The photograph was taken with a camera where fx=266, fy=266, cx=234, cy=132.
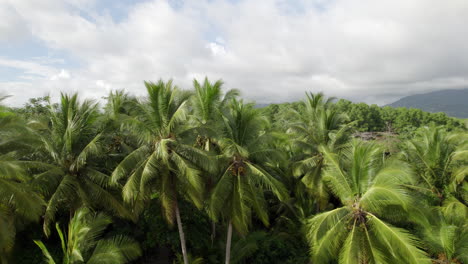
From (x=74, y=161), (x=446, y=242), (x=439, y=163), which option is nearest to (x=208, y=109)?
(x=74, y=161)

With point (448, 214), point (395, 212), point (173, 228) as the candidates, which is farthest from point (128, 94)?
point (448, 214)

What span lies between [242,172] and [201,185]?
195cm

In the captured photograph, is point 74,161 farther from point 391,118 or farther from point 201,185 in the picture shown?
point 391,118

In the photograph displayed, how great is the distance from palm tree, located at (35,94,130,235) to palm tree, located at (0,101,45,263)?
0.88m

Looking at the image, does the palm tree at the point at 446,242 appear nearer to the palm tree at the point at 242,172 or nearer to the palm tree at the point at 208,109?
the palm tree at the point at 242,172

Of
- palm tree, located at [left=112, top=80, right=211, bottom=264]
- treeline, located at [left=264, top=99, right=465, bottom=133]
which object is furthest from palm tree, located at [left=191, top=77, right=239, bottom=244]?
treeline, located at [left=264, top=99, right=465, bottom=133]

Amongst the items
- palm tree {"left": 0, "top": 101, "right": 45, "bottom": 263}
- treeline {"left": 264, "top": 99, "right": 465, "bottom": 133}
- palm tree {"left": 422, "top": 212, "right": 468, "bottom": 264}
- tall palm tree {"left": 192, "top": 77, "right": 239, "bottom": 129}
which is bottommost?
palm tree {"left": 422, "top": 212, "right": 468, "bottom": 264}

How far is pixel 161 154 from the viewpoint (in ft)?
34.5

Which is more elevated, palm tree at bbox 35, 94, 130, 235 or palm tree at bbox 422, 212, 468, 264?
palm tree at bbox 35, 94, 130, 235

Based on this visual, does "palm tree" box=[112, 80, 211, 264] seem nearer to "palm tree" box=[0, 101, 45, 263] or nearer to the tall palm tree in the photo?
the tall palm tree

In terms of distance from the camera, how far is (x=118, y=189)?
12.2 meters

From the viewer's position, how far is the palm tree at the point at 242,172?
1148 cm

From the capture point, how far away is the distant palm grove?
9.07m

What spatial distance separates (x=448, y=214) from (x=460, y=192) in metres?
1.92
